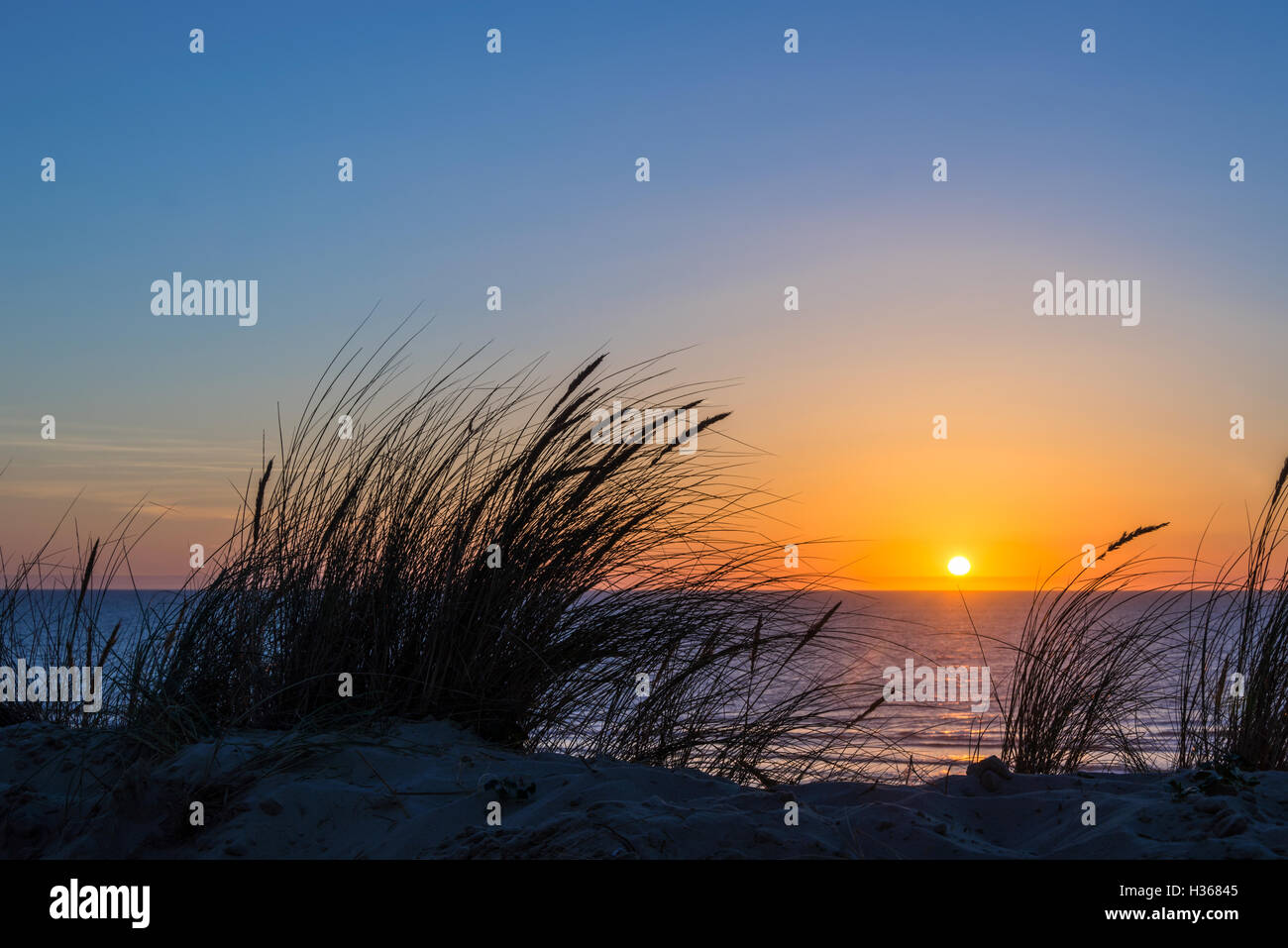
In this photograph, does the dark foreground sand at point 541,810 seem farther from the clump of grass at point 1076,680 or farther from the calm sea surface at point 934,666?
the clump of grass at point 1076,680

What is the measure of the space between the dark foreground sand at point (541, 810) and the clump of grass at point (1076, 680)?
4.92 ft

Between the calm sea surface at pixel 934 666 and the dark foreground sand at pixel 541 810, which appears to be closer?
the dark foreground sand at pixel 541 810

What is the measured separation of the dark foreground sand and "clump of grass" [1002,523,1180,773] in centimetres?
150

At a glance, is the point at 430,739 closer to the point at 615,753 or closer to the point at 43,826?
the point at 615,753

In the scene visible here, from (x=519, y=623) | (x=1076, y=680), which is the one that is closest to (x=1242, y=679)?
(x=1076, y=680)

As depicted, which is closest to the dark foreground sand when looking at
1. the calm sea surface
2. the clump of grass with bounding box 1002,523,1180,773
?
→ the calm sea surface

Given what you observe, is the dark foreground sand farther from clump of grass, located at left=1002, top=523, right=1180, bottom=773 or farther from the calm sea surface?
clump of grass, located at left=1002, top=523, right=1180, bottom=773

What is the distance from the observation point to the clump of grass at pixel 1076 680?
4.77 metres

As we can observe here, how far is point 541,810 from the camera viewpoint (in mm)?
2492

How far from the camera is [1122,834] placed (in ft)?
8.30

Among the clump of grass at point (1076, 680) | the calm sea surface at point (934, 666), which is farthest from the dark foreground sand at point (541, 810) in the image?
the clump of grass at point (1076, 680)

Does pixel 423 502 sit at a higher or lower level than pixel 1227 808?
higher
